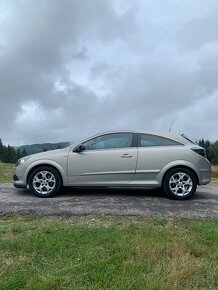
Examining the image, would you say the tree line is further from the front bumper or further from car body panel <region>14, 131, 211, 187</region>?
car body panel <region>14, 131, 211, 187</region>

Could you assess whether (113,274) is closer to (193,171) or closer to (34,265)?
(34,265)

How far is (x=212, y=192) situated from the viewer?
10.5 m

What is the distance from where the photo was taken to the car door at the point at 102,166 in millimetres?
8984

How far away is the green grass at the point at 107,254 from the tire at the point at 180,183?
229 cm

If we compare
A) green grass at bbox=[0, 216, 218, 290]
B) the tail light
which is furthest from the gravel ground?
the tail light

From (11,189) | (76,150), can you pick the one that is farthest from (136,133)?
(11,189)

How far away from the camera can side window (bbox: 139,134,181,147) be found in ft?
30.1

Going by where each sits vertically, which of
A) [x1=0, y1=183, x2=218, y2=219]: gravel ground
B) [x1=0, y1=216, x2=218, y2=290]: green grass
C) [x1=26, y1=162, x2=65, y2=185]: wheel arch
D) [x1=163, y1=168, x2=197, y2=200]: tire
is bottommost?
[x1=0, y1=216, x2=218, y2=290]: green grass

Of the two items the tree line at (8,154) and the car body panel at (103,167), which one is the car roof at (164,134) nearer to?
the car body panel at (103,167)

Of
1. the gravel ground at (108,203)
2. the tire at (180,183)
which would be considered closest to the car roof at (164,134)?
the tire at (180,183)

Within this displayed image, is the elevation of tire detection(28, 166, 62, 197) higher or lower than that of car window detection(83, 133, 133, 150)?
lower

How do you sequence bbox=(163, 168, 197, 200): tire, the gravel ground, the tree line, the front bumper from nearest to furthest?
the gravel ground → bbox=(163, 168, 197, 200): tire → the front bumper → the tree line

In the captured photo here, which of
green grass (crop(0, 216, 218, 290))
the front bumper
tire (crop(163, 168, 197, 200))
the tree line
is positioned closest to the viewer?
green grass (crop(0, 216, 218, 290))

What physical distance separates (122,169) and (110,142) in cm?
69
